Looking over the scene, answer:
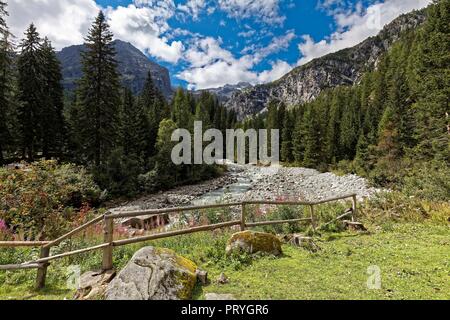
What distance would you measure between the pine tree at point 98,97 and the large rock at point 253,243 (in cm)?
2150

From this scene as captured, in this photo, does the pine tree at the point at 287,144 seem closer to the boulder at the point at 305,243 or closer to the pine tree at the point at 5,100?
the pine tree at the point at 5,100

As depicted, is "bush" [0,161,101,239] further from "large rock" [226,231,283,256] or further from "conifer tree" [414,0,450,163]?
"conifer tree" [414,0,450,163]

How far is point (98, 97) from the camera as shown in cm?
2348

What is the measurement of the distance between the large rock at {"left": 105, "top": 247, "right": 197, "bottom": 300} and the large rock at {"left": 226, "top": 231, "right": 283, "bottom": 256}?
1719mm

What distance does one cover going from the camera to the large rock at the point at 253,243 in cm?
591

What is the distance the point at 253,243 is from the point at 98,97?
2299cm

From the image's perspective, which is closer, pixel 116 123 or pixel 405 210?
pixel 405 210

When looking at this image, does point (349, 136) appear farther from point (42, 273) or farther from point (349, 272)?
point (42, 273)

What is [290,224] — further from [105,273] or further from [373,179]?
[373,179]

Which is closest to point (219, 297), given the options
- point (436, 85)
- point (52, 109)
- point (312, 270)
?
point (312, 270)

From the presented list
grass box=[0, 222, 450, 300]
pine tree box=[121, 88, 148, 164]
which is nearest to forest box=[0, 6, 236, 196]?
pine tree box=[121, 88, 148, 164]

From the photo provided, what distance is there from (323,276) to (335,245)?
2.77 m

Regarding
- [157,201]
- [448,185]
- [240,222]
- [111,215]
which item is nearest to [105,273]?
[111,215]
